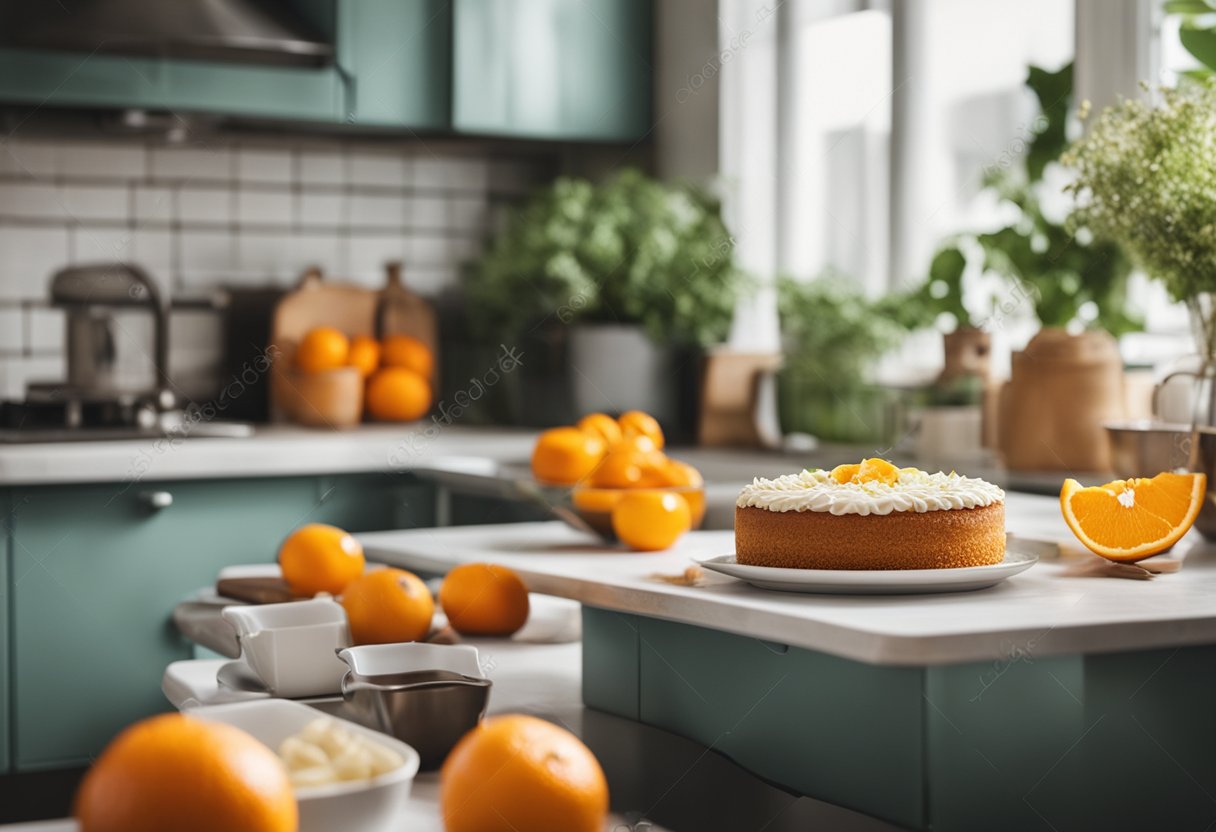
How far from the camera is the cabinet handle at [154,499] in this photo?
2670 millimetres

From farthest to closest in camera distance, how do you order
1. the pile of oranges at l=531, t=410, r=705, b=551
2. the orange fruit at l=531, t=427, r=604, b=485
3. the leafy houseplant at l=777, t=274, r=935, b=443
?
the leafy houseplant at l=777, t=274, r=935, b=443 < the orange fruit at l=531, t=427, r=604, b=485 < the pile of oranges at l=531, t=410, r=705, b=551

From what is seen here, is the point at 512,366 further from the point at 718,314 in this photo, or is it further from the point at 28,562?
the point at 28,562

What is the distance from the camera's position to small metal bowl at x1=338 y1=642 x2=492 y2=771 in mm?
986

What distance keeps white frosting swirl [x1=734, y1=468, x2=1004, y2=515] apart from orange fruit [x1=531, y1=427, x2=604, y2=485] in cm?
59

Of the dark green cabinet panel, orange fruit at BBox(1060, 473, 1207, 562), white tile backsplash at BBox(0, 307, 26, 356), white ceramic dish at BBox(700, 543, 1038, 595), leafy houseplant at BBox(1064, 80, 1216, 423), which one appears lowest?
white ceramic dish at BBox(700, 543, 1038, 595)

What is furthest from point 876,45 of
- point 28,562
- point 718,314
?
point 28,562

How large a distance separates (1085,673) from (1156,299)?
159 centimetres

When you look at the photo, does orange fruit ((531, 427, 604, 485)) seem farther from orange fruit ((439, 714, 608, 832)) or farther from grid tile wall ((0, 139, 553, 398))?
grid tile wall ((0, 139, 553, 398))

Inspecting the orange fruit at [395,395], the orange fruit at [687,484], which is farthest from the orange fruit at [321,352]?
the orange fruit at [687,484]

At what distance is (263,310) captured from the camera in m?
3.52

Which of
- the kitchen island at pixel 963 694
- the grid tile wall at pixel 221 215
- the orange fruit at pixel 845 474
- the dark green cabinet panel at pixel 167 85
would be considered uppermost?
the dark green cabinet panel at pixel 167 85

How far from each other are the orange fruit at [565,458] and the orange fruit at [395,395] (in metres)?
1.55

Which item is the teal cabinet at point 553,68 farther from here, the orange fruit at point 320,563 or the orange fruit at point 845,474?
the orange fruit at point 845,474

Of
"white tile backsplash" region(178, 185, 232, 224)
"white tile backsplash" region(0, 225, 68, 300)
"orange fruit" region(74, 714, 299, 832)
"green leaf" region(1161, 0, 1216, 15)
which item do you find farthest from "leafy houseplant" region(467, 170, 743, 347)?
"orange fruit" region(74, 714, 299, 832)
